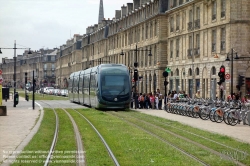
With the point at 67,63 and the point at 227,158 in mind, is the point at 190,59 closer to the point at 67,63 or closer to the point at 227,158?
the point at 227,158

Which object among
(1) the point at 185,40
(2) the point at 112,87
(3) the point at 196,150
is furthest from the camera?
(1) the point at 185,40

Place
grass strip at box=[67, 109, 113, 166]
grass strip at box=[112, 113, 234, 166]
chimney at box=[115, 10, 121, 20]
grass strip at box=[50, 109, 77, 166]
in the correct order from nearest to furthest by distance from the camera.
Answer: grass strip at box=[50, 109, 77, 166]
grass strip at box=[67, 109, 113, 166]
grass strip at box=[112, 113, 234, 166]
chimney at box=[115, 10, 121, 20]

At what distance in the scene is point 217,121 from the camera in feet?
102

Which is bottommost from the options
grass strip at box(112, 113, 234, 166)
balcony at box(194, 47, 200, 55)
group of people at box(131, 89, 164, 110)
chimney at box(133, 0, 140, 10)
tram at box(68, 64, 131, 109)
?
grass strip at box(112, 113, 234, 166)

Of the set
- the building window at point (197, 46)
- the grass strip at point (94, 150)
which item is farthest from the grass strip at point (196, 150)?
the building window at point (197, 46)

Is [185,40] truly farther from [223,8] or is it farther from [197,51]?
[223,8]

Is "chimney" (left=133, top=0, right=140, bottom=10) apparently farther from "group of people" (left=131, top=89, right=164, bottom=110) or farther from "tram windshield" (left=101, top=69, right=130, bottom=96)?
"tram windshield" (left=101, top=69, right=130, bottom=96)

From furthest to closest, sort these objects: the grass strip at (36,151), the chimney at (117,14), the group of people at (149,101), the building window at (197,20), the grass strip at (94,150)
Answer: the chimney at (117,14) → the building window at (197,20) → the group of people at (149,101) → the grass strip at (94,150) → the grass strip at (36,151)

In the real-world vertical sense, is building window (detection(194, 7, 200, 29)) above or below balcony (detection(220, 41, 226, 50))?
above

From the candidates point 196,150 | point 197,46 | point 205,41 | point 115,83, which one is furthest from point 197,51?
point 196,150

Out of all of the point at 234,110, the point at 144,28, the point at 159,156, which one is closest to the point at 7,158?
the point at 159,156

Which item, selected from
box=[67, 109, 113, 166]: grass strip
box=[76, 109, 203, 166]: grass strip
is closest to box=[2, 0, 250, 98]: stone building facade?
box=[76, 109, 203, 166]: grass strip

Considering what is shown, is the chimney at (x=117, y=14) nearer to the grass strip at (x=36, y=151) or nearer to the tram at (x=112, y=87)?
the tram at (x=112, y=87)

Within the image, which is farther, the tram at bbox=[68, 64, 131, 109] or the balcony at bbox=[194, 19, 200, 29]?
the balcony at bbox=[194, 19, 200, 29]
